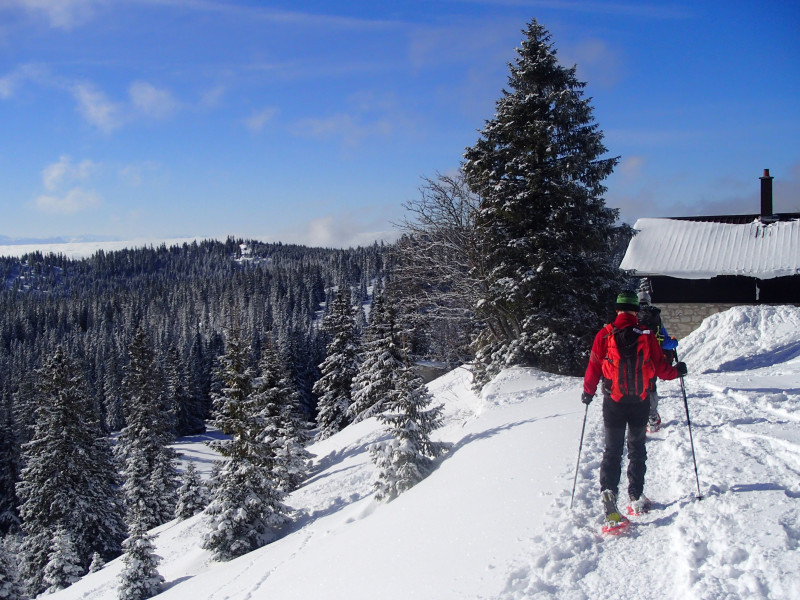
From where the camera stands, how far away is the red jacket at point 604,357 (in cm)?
514

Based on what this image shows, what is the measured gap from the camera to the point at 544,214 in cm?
1517

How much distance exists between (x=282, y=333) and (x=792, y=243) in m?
56.6

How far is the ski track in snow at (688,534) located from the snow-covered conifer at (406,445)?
436cm

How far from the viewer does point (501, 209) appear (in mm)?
14922

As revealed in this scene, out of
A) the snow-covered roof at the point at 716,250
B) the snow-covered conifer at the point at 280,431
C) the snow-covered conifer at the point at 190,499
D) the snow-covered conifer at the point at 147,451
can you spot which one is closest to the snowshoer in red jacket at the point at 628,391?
the snow-covered conifer at the point at 280,431

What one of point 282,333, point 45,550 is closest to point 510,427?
point 45,550

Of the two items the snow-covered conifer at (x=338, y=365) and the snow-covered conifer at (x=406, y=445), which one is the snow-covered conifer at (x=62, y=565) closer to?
the snow-covered conifer at (x=338, y=365)

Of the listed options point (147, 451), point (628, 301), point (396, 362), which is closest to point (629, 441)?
point (628, 301)

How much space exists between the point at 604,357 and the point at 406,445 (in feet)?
20.3

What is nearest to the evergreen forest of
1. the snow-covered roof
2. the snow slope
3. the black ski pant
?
the snow-covered roof

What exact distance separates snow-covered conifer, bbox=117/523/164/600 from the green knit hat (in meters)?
14.9

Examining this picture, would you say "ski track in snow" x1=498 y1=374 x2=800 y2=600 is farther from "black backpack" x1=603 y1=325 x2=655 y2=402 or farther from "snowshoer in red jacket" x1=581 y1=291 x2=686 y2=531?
"black backpack" x1=603 y1=325 x2=655 y2=402

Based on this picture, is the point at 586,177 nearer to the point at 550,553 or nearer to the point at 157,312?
the point at 550,553

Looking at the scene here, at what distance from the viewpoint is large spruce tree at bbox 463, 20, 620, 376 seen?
48.8 ft
